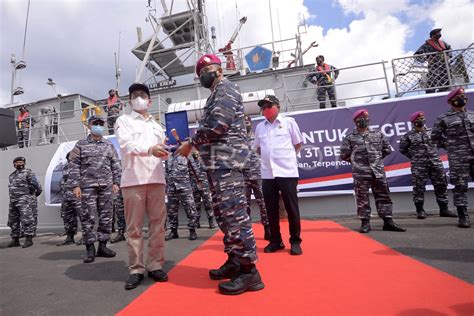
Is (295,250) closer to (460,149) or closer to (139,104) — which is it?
(139,104)

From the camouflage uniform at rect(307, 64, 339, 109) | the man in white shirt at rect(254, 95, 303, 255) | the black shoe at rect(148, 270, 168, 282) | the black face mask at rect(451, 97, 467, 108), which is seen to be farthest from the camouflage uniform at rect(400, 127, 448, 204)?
the black shoe at rect(148, 270, 168, 282)

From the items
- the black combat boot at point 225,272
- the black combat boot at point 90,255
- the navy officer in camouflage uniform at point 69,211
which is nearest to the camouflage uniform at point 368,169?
the black combat boot at point 225,272

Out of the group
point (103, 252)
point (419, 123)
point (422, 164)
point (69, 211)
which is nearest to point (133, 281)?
point (103, 252)

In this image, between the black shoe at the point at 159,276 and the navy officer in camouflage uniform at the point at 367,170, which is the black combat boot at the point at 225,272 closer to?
the black shoe at the point at 159,276

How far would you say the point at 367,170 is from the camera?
13.1ft

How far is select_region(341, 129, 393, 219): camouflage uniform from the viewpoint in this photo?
3945mm

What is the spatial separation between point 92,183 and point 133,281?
1.76m

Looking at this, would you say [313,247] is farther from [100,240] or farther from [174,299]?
[100,240]

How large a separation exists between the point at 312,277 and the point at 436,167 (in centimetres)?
404

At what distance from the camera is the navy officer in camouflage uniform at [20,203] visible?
17.4ft

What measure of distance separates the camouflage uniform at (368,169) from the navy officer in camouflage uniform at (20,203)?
5.98 meters

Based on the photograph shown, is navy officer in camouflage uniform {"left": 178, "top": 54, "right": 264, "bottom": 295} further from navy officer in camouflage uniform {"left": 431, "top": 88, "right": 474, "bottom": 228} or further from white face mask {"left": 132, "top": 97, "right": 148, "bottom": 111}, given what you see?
navy officer in camouflage uniform {"left": 431, "top": 88, "right": 474, "bottom": 228}

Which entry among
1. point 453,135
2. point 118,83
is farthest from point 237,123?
point 118,83

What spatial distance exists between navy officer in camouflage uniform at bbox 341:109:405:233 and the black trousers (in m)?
1.48
